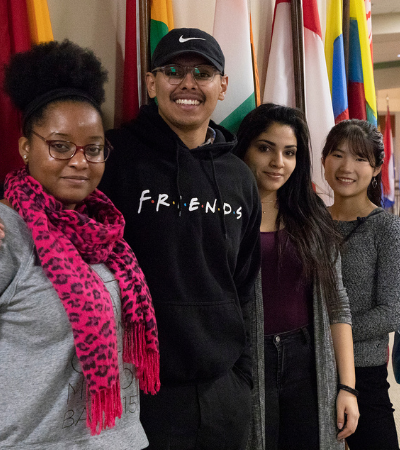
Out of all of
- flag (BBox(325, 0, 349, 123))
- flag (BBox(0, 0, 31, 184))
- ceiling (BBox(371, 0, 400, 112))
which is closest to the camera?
flag (BBox(0, 0, 31, 184))

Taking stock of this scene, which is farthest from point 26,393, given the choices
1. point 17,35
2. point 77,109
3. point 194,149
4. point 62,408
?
point 17,35

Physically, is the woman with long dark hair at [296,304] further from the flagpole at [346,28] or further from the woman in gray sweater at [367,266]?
the flagpole at [346,28]

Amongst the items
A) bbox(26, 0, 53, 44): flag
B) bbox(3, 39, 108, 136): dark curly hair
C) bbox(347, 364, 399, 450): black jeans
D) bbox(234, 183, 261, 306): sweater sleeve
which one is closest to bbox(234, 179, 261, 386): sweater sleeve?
bbox(234, 183, 261, 306): sweater sleeve

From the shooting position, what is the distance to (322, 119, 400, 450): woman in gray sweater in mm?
1721

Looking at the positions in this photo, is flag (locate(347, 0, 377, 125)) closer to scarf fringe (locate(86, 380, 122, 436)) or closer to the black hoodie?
the black hoodie

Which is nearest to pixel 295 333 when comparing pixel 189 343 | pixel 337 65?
pixel 189 343

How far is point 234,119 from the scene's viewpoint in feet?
6.23

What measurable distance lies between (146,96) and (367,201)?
1090mm

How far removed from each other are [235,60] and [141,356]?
4.53 ft

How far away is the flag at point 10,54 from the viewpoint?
1.22 metres

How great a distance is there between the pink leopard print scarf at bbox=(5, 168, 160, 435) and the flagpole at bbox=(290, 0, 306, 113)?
4.81 feet

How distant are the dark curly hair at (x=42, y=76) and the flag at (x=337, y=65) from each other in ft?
6.02

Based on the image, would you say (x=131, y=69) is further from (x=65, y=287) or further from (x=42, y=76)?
(x=65, y=287)

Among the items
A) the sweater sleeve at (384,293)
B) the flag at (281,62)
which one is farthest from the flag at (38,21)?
the sweater sleeve at (384,293)
